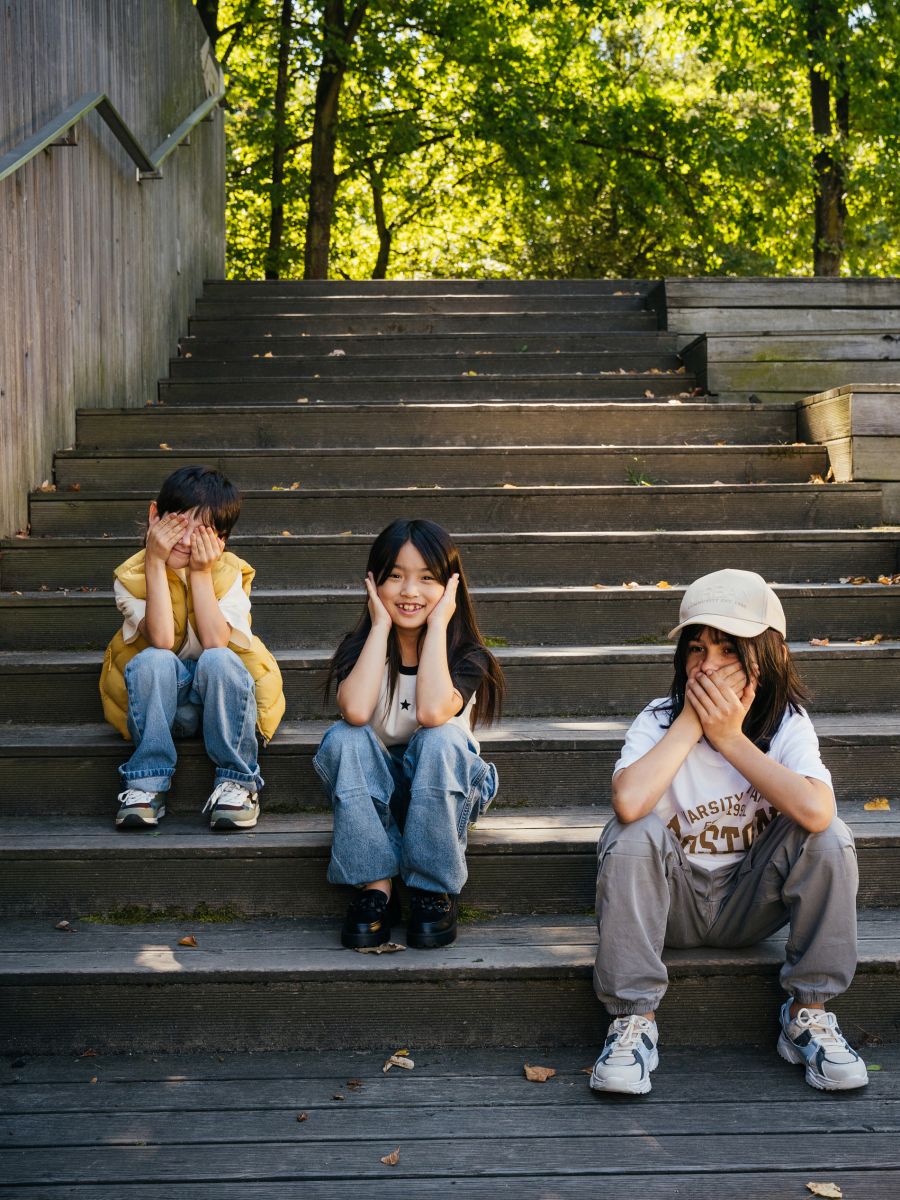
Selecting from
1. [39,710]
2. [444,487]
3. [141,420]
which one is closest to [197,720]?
[39,710]

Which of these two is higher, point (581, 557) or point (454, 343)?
point (454, 343)

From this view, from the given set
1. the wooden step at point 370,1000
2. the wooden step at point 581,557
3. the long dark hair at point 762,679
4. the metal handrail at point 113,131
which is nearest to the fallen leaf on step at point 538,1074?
the wooden step at point 370,1000

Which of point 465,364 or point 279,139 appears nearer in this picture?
point 465,364

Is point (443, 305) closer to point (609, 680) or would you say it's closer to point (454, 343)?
point (454, 343)

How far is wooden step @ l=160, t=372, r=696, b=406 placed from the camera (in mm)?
5980

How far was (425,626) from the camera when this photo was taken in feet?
10.2

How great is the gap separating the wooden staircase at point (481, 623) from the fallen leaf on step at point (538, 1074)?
15 centimetres

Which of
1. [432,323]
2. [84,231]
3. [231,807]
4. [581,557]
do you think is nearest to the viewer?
[231,807]

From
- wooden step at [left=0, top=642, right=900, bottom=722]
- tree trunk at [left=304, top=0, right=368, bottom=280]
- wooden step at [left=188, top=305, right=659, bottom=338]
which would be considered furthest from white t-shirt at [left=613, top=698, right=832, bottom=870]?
tree trunk at [left=304, top=0, right=368, bottom=280]

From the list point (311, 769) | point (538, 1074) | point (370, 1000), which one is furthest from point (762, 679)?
point (311, 769)

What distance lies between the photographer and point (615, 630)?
13.5 ft

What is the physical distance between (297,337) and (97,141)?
1.61m

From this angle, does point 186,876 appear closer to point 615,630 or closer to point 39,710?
point 39,710

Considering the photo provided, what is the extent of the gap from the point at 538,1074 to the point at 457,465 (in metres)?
2.91
